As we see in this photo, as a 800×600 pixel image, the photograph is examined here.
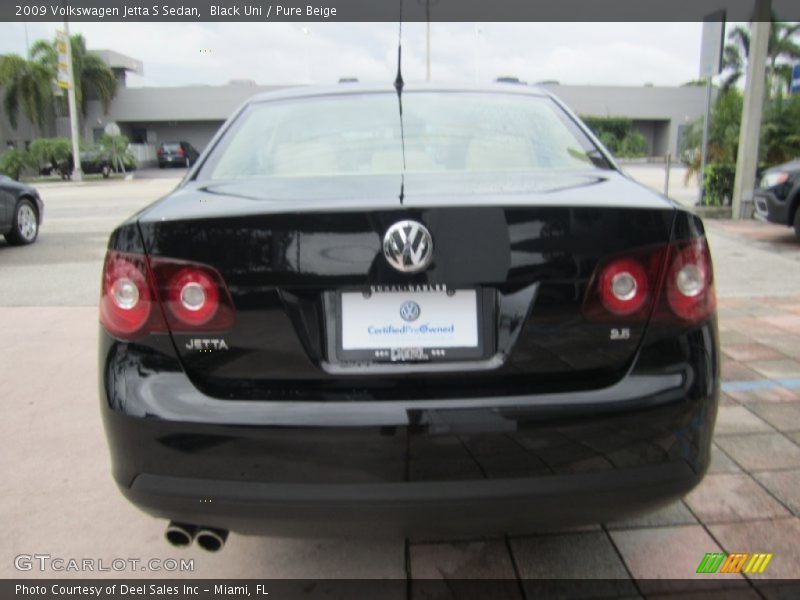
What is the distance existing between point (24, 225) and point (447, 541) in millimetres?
9598

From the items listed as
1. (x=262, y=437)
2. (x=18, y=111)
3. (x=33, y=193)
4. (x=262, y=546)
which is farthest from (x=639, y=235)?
(x=18, y=111)

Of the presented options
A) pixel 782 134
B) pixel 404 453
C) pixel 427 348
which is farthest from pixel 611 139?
pixel 404 453

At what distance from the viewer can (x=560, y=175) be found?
2201 mm

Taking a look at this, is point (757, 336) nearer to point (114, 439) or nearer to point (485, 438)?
point (485, 438)

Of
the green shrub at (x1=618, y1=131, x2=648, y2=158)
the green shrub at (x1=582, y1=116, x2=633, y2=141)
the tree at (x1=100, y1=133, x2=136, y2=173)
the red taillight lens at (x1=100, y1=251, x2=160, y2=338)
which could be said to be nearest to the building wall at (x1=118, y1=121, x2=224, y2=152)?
the tree at (x1=100, y1=133, x2=136, y2=173)

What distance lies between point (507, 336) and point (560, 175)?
2.31ft

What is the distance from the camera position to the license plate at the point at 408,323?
172 centimetres

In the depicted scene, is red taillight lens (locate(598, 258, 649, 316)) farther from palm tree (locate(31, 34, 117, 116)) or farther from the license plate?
palm tree (locate(31, 34, 117, 116))

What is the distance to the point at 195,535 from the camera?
1.91m

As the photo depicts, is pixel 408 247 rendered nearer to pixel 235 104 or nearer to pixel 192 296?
pixel 192 296

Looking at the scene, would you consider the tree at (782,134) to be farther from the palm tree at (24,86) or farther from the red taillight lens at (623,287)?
the palm tree at (24,86)

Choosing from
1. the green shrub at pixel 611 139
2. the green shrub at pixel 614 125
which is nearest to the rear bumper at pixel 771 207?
the green shrub at pixel 611 139

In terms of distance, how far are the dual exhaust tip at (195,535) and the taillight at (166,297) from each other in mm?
544

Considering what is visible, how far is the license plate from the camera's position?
1721 millimetres
